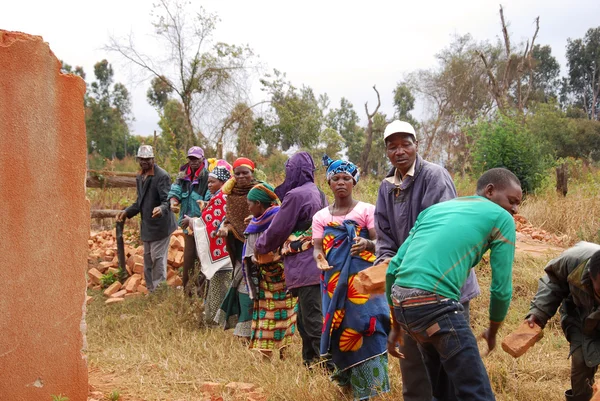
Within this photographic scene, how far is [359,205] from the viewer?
4.13m

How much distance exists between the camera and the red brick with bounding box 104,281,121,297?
28.1 feet

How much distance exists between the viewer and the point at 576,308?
3.39m

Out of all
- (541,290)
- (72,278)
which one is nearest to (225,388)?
(72,278)

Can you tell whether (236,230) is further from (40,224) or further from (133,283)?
(133,283)

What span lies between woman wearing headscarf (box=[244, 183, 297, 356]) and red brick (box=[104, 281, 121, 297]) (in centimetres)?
396

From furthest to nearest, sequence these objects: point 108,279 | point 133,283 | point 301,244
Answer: point 108,279, point 133,283, point 301,244

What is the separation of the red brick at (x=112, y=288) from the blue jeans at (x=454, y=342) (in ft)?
21.9

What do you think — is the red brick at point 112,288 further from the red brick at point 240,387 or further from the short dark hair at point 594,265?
the short dark hair at point 594,265

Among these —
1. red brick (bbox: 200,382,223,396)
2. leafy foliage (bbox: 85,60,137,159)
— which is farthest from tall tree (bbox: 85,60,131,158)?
red brick (bbox: 200,382,223,396)

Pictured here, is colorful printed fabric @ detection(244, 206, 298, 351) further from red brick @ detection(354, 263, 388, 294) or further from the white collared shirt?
red brick @ detection(354, 263, 388, 294)

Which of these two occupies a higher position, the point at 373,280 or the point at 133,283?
the point at 373,280

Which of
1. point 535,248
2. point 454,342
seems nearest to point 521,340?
point 454,342

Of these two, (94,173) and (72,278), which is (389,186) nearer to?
(72,278)

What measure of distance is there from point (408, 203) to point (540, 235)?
20.2ft
